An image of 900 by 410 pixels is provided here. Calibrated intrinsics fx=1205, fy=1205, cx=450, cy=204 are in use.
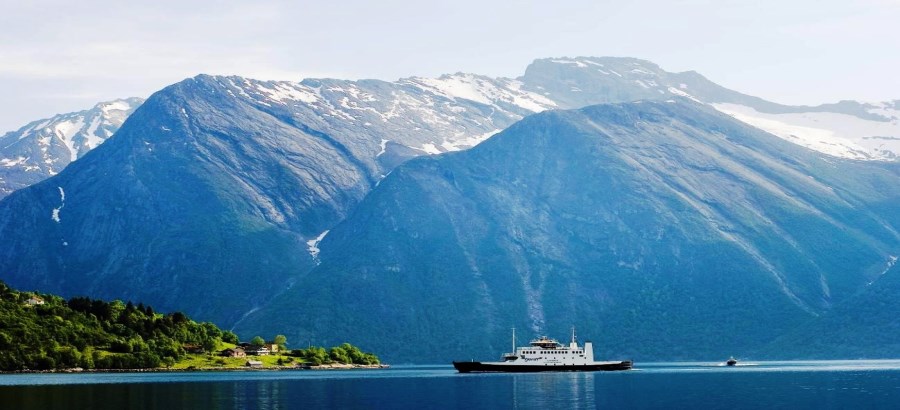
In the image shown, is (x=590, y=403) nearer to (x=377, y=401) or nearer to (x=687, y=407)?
(x=687, y=407)

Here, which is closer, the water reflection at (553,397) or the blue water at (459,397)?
the blue water at (459,397)

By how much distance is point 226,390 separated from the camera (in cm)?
19175

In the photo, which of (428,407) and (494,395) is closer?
(428,407)

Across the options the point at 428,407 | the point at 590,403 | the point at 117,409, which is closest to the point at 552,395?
the point at 590,403

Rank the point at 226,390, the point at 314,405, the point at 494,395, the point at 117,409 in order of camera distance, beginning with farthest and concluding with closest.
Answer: the point at 226,390, the point at 494,395, the point at 314,405, the point at 117,409

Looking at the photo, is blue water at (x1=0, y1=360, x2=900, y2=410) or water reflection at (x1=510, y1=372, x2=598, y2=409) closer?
blue water at (x1=0, y1=360, x2=900, y2=410)

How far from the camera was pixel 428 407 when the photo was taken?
494 ft

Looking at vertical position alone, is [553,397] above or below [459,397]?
below

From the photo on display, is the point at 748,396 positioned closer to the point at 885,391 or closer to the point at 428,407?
the point at 885,391

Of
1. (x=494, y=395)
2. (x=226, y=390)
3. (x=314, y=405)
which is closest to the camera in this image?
(x=314, y=405)

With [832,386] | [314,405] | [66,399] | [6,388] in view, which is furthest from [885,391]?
[6,388]

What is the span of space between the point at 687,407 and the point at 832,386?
59363 millimetres

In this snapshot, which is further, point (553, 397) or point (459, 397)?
point (459, 397)

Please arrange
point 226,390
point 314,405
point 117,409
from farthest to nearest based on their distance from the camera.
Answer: point 226,390 → point 314,405 → point 117,409
